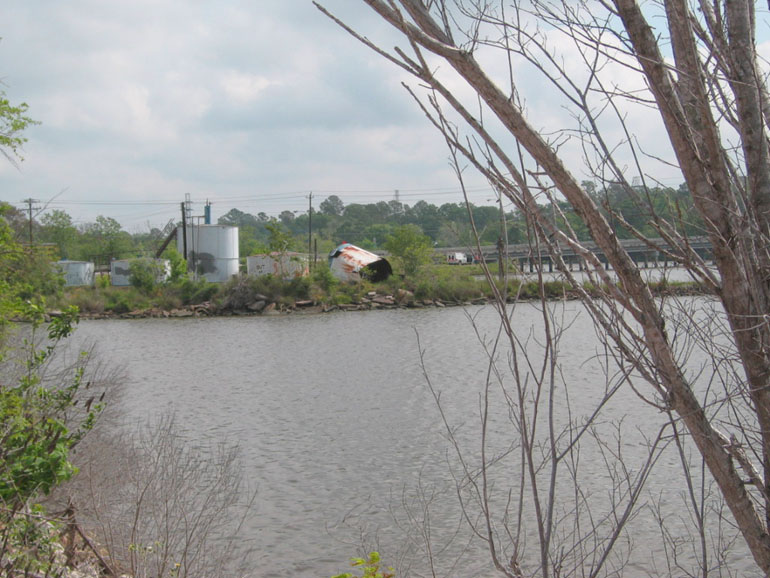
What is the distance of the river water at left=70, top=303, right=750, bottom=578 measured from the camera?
10148 mm

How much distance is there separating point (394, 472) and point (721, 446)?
38.0 feet

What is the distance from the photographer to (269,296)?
2215 inches

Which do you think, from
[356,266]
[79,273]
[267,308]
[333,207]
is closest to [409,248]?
[356,266]

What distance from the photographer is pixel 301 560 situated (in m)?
9.90

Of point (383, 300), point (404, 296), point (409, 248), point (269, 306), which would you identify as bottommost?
point (269, 306)

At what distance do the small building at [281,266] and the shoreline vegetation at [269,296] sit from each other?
1.77m

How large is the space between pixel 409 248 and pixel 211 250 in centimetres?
2032

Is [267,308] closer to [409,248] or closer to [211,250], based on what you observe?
[409,248]

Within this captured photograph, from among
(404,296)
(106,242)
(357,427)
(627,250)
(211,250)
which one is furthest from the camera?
(106,242)

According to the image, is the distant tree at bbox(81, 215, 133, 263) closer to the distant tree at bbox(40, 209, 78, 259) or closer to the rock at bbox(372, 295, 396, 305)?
the distant tree at bbox(40, 209, 78, 259)

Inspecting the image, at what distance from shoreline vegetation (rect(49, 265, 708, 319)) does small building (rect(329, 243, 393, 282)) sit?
114 centimetres

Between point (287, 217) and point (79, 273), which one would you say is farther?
point (287, 217)

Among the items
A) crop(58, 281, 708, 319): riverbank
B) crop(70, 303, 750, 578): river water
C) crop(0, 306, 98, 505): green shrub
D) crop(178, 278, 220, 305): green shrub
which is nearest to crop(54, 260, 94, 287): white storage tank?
crop(178, 278, 220, 305): green shrub

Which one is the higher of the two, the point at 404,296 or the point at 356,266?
the point at 356,266
